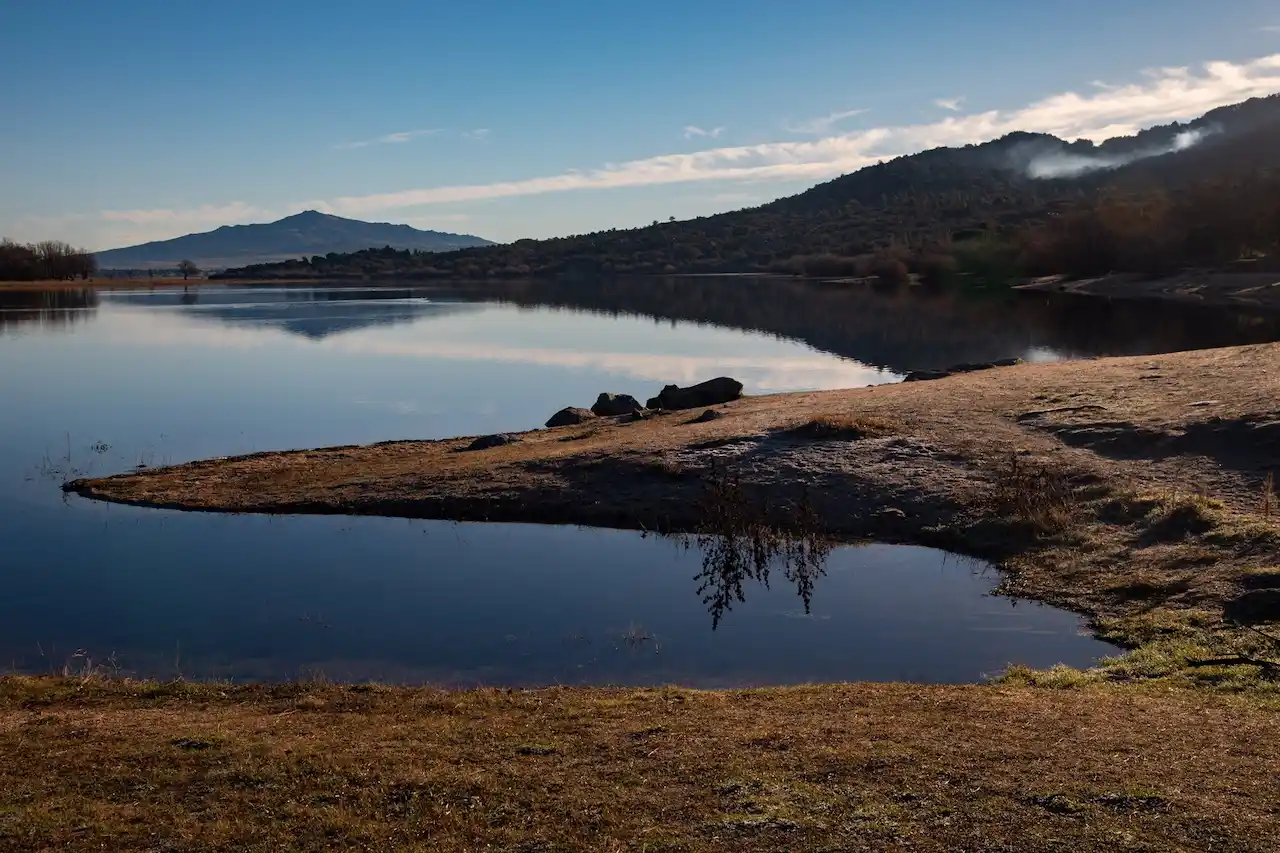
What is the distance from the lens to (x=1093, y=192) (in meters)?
193

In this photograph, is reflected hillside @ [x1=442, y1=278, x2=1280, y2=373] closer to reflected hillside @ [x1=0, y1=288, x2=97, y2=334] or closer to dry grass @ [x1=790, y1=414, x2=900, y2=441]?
dry grass @ [x1=790, y1=414, x2=900, y2=441]

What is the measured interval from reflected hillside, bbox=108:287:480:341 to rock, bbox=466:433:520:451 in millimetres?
40127

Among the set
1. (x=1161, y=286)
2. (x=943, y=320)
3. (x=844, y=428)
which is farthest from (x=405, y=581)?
(x=1161, y=286)

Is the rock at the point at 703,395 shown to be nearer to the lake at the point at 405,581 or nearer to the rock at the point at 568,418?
the rock at the point at 568,418

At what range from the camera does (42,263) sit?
458 ft

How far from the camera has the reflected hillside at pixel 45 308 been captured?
73312 millimetres

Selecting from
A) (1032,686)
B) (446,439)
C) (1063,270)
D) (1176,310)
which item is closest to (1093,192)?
(1063,270)

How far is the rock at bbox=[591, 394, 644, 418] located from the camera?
99.0 feet

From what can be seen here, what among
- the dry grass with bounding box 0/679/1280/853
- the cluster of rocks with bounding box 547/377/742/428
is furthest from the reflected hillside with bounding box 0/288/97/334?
the dry grass with bounding box 0/679/1280/853

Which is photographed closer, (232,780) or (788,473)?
(232,780)

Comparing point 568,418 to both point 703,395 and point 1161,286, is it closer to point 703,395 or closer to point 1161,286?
point 703,395

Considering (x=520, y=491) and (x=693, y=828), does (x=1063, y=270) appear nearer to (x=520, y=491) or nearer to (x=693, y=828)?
(x=520, y=491)

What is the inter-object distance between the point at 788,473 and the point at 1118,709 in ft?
37.5

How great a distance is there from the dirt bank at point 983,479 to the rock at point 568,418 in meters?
1.75
